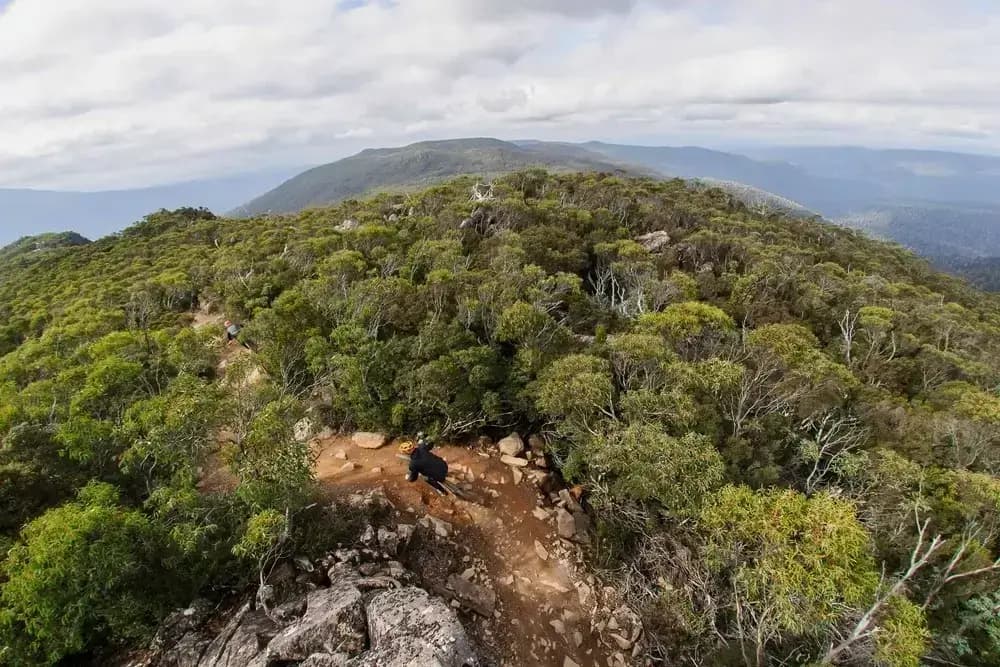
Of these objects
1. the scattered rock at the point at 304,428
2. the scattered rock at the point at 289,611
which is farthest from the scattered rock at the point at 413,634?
the scattered rock at the point at 304,428

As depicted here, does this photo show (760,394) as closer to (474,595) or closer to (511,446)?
(511,446)

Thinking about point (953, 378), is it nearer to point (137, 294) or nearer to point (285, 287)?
point (285, 287)

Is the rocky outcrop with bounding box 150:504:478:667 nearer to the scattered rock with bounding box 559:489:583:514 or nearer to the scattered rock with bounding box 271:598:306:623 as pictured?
the scattered rock with bounding box 271:598:306:623

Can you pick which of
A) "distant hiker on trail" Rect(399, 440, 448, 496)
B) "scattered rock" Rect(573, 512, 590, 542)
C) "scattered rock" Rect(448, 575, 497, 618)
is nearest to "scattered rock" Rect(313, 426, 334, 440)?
"distant hiker on trail" Rect(399, 440, 448, 496)

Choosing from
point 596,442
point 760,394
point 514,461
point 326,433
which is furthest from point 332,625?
point 760,394

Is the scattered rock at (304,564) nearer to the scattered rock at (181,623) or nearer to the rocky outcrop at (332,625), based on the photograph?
the rocky outcrop at (332,625)

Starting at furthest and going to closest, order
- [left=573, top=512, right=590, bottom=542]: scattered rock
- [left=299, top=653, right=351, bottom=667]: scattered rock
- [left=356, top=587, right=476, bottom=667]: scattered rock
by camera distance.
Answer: [left=573, top=512, right=590, bottom=542]: scattered rock < [left=299, top=653, right=351, bottom=667]: scattered rock < [left=356, top=587, right=476, bottom=667]: scattered rock
